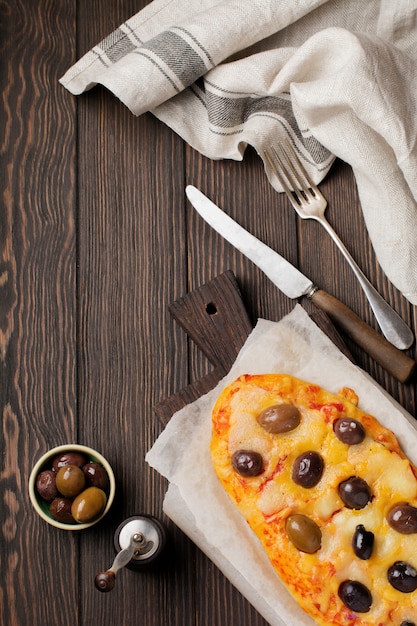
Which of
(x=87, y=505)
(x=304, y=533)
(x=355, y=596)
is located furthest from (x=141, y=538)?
(x=355, y=596)

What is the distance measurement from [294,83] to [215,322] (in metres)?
0.71

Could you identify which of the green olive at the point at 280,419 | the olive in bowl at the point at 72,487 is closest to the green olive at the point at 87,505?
the olive in bowl at the point at 72,487

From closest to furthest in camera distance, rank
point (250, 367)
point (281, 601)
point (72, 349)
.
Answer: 1. point (281, 601)
2. point (250, 367)
3. point (72, 349)

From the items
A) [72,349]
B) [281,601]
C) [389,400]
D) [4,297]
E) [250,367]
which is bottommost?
[281,601]

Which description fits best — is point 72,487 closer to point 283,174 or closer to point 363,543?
point 363,543

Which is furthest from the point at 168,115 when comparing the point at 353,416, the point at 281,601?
the point at 281,601

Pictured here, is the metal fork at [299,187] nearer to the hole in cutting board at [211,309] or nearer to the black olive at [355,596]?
the hole in cutting board at [211,309]

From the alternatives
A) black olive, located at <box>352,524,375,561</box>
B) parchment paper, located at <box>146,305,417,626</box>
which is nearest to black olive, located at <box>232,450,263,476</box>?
parchment paper, located at <box>146,305,417,626</box>

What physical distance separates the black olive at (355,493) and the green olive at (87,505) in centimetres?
63

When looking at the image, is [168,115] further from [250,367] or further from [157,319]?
[250,367]

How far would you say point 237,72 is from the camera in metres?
2.26

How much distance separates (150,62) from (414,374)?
1.17 m

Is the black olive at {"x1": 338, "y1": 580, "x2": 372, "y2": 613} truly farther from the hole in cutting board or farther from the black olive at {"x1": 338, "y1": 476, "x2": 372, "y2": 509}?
the hole in cutting board

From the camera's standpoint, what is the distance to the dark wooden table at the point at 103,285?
2193 millimetres
